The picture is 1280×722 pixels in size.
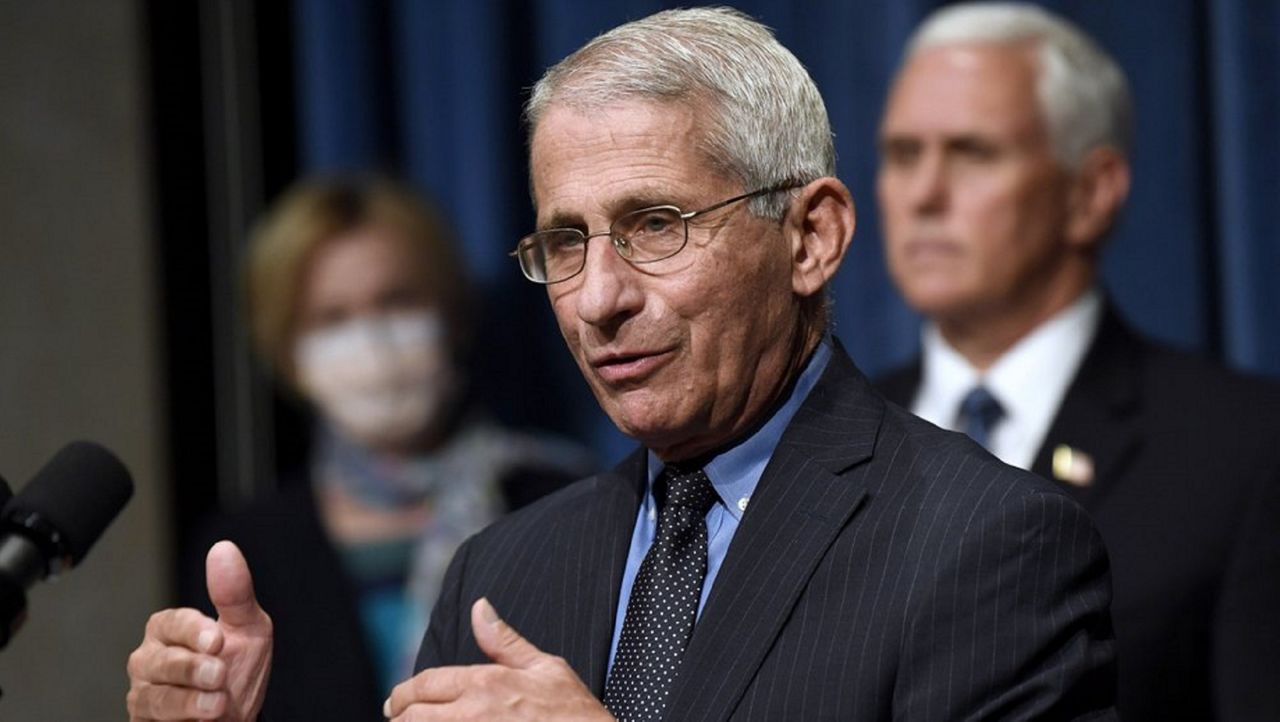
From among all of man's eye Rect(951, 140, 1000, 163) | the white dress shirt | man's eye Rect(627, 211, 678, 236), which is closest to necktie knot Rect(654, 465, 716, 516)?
man's eye Rect(627, 211, 678, 236)

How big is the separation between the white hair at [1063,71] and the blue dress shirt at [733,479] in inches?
55.8

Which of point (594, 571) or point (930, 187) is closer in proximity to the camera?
point (594, 571)

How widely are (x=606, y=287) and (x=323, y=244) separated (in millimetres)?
2188

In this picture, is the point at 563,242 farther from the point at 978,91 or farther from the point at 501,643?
the point at 978,91

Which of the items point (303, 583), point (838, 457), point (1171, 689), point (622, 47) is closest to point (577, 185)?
point (622, 47)

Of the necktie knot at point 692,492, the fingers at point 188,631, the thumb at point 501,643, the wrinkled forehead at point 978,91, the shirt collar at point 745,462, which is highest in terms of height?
the wrinkled forehead at point 978,91

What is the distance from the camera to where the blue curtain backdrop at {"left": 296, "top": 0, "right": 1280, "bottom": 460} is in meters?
3.38

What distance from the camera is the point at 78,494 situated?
1628 millimetres

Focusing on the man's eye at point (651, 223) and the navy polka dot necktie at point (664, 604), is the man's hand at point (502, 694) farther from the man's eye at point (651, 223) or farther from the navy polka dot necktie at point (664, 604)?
the man's eye at point (651, 223)

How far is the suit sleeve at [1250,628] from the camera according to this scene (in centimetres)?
261

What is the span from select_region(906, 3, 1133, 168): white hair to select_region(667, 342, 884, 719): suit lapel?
143cm

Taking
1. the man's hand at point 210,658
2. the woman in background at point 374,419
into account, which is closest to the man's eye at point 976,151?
the woman in background at point 374,419

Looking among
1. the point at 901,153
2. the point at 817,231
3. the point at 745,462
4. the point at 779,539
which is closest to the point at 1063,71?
the point at 901,153

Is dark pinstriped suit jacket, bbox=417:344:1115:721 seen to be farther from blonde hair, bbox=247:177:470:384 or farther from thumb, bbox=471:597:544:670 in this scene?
blonde hair, bbox=247:177:470:384
